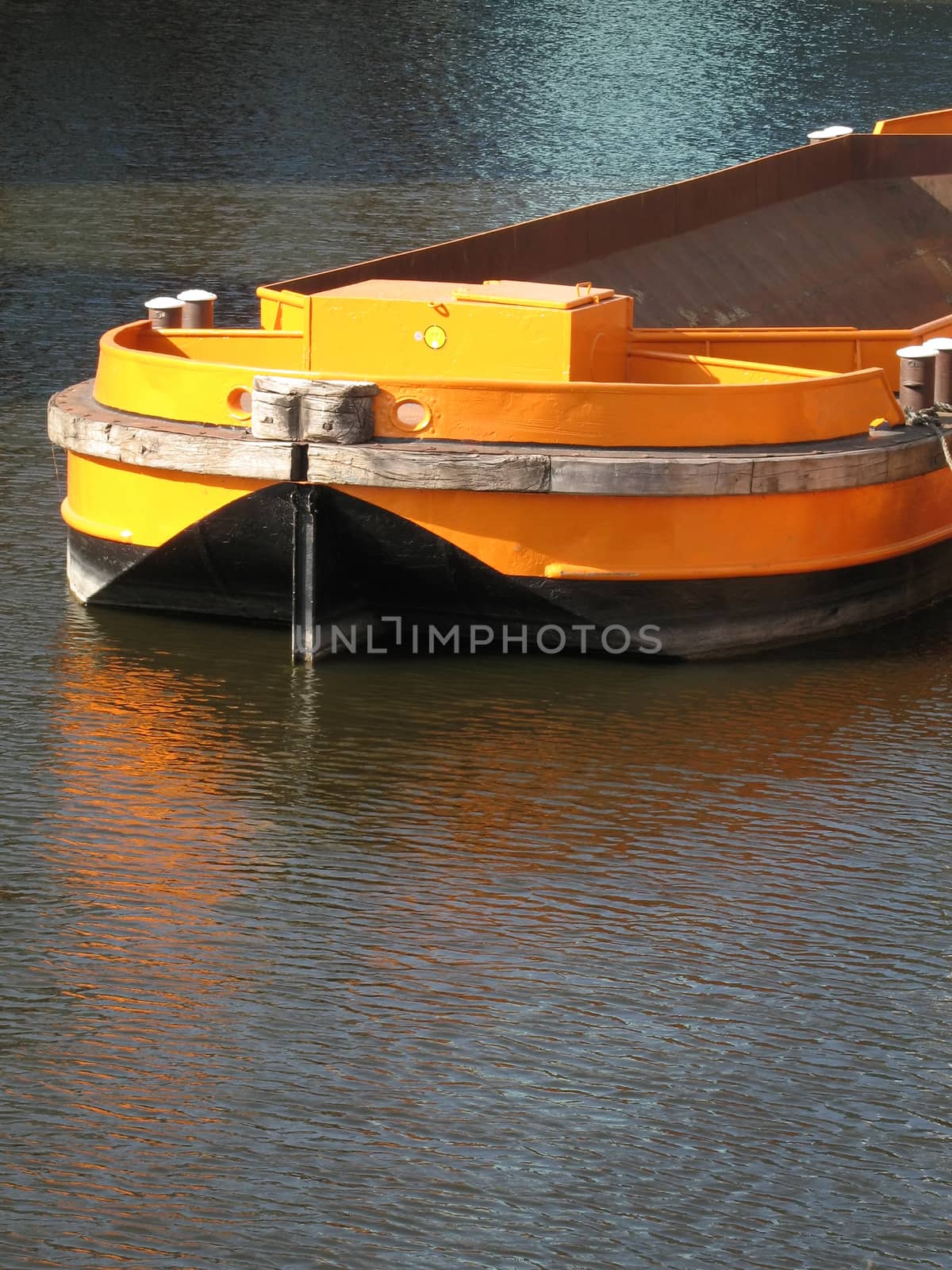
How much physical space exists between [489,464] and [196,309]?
3.24m

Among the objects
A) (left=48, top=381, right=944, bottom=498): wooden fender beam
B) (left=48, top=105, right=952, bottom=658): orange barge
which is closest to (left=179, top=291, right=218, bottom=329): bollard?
(left=48, top=105, right=952, bottom=658): orange barge

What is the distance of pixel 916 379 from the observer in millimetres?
10289

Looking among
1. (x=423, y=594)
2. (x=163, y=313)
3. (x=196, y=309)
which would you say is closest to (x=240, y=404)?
(x=423, y=594)

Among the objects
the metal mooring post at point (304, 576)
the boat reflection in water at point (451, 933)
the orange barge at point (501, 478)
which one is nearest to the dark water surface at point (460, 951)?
the boat reflection in water at point (451, 933)

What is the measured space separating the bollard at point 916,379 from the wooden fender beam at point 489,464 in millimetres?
671

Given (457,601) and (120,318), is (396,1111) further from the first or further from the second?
(120,318)

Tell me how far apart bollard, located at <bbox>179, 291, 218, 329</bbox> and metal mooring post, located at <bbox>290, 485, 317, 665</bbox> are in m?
2.55

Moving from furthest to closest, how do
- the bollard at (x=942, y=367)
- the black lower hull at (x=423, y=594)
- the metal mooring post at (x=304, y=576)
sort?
the bollard at (x=942, y=367), the black lower hull at (x=423, y=594), the metal mooring post at (x=304, y=576)

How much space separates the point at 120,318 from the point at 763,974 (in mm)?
11578

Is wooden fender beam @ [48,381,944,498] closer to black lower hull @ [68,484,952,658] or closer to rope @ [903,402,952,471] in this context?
black lower hull @ [68,484,952,658]

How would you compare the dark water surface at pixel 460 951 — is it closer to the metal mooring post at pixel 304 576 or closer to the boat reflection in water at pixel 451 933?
the boat reflection in water at pixel 451 933

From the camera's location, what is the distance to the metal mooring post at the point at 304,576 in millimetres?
9344

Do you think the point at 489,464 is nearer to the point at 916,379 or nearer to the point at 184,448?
the point at 184,448

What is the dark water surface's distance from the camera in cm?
557
